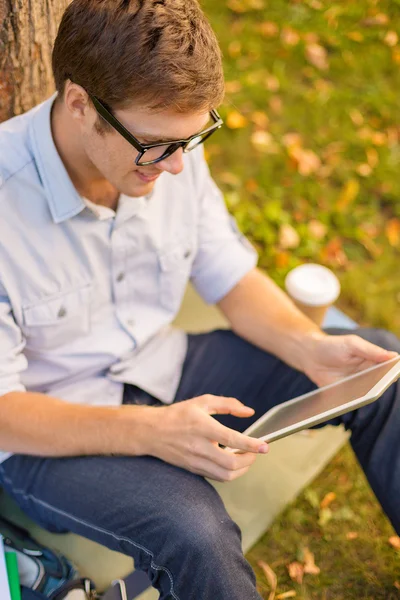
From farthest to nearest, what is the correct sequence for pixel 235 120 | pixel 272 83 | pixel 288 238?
pixel 272 83 → pixel 235 120 → pixel 288 238

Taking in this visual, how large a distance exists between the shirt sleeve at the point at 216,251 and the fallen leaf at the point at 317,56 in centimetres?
271

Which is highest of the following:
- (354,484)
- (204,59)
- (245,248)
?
(204,59)

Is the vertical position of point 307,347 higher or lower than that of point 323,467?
higher

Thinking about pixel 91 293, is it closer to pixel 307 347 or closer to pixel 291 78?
pixel 307 347

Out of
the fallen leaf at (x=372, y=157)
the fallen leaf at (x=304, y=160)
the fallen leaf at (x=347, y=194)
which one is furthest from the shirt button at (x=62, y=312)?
the fallen leaf at (x=372, y=157)

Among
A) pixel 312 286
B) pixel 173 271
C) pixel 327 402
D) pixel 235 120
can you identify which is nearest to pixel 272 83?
pixel 235 120

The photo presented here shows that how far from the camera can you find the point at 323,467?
2748mm

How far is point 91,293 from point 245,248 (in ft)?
2.05

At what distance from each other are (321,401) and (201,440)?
1.20 ft

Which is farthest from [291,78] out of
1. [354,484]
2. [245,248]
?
[354,484]

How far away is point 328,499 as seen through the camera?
105 inches

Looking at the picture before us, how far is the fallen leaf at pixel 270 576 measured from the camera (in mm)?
2377

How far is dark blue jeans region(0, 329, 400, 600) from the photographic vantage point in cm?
174

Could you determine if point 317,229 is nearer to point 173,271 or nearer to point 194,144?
point 173,271
